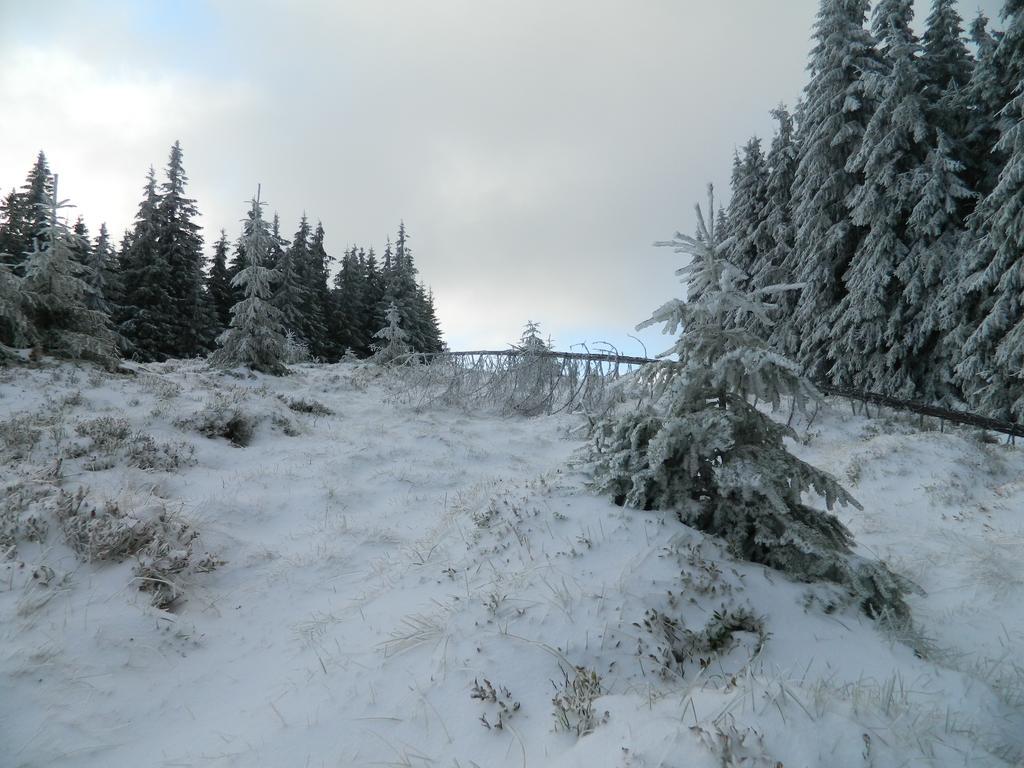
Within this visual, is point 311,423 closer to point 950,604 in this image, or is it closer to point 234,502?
point 234,502

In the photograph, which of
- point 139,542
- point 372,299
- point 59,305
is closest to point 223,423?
point 139,542

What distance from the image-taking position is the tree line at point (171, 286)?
41.7 ft

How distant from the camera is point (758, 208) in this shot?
25.0m

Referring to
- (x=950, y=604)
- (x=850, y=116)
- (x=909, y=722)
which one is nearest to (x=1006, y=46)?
(x=850, y=116)

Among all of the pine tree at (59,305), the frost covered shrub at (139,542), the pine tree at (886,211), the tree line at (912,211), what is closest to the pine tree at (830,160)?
the tree line at (912,211)

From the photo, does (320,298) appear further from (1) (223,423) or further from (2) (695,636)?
(2) (695,636)

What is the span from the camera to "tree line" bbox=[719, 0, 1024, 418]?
43.0 feet

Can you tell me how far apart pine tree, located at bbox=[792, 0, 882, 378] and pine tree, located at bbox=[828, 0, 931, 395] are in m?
0.88

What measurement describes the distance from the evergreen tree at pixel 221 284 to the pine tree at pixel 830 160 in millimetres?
35755

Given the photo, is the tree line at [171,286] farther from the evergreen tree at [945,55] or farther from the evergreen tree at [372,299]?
the evergreen tree at [945,55]

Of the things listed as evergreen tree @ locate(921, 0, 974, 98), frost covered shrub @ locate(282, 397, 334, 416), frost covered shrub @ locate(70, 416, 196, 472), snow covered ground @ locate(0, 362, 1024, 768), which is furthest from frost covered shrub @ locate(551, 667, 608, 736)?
evergreen tree @ locate(921, 0, 974, 98)

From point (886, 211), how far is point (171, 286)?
36.0m

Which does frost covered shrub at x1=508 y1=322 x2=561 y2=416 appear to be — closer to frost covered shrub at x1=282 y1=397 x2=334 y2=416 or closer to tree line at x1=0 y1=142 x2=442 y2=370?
frost covered shrub at x1=282 y1=397 x2=334 y2=416

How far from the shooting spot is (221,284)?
116 feet
